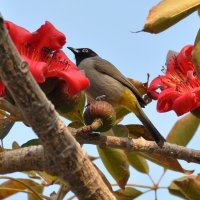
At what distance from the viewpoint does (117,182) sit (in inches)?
105

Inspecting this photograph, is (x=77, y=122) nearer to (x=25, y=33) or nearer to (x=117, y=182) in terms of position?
(x=117, y=182)

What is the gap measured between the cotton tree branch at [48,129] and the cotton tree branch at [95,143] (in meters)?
0.16

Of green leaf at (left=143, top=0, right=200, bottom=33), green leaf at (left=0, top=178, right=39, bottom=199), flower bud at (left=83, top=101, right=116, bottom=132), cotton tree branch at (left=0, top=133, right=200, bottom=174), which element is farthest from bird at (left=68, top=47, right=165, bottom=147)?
green leaf at (left=143, top=0, right=200, bottom=33)

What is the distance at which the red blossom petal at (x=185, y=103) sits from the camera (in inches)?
96.4

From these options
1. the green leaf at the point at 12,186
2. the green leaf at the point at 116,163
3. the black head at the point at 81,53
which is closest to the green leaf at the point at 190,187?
the green leaf at the point at 116,163

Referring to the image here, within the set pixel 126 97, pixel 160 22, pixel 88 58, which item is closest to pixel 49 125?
pixel 160 22

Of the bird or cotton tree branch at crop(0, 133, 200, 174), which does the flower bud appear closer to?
cotton tree branch at crop(0, 133, 200, 174)

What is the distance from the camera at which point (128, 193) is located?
2.79 metres

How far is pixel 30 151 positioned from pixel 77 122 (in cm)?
69

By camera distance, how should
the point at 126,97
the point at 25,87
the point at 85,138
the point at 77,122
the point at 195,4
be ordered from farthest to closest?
the point at 126,97 → the point at 77,122 → the point at 85,138 → the point at 195,4 → the point at 25,87

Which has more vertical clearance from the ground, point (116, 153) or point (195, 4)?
point (195, 4)

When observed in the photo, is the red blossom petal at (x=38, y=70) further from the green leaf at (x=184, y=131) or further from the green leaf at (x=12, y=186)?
the green leaf at (x=184, y=131)

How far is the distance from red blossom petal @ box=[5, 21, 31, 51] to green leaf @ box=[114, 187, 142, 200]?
948mm

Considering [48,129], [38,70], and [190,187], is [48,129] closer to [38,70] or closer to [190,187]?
[38,70]
